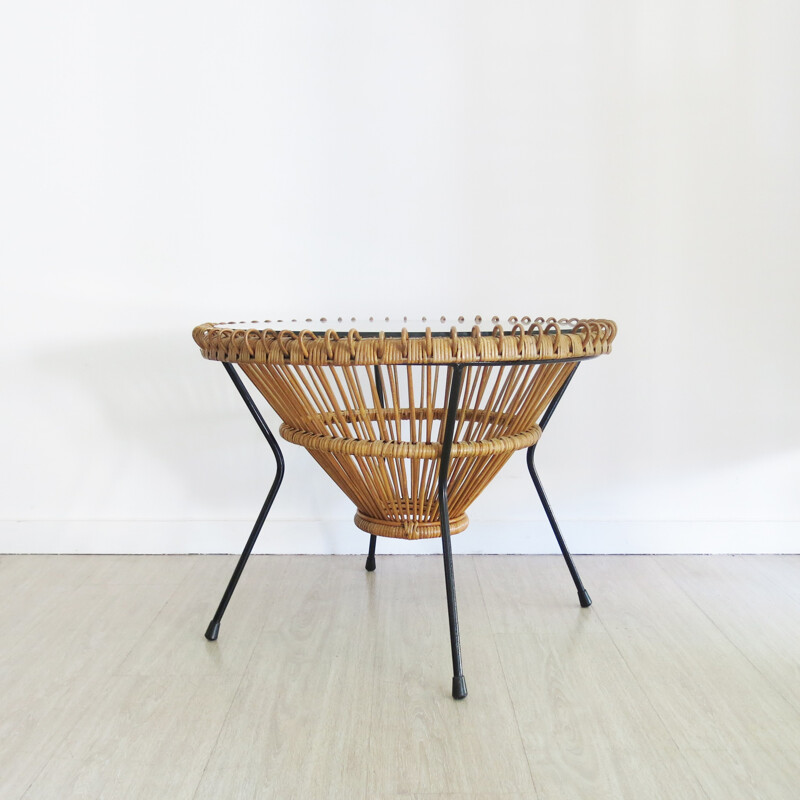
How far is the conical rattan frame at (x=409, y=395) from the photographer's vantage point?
1.20 metres

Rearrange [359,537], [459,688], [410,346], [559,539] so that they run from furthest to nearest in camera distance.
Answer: [359,537]
[559,539]
[459,688]
[410,346]

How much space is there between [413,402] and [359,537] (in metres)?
0.76

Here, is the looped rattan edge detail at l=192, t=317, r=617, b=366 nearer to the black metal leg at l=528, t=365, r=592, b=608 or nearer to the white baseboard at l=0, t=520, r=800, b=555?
the black metal leg at l=528, t=365, r=592, b=608

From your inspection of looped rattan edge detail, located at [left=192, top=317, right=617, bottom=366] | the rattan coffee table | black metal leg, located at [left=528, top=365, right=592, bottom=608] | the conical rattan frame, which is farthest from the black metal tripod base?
black metal leg, located at [left=528, top=365, right=592, bottom=608]

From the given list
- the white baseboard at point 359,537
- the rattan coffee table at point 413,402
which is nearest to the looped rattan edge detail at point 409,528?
the rattan coffee table at point 413,402

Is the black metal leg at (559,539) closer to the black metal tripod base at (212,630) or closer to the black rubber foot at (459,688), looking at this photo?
the black rubber foot at (459,688)

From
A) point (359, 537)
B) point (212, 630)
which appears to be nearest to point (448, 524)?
point (212, 630)

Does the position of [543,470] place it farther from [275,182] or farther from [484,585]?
[275,182]

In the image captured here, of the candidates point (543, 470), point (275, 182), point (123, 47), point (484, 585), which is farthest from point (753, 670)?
point (123, 47)

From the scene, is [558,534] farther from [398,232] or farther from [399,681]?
[398,232]

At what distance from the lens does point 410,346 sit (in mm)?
1181

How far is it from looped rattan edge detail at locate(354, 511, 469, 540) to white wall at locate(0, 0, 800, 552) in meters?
0.55

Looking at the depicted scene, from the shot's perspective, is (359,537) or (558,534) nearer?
(558,534)

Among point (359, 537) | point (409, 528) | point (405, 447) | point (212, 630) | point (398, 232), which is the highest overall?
point (398, 232)
